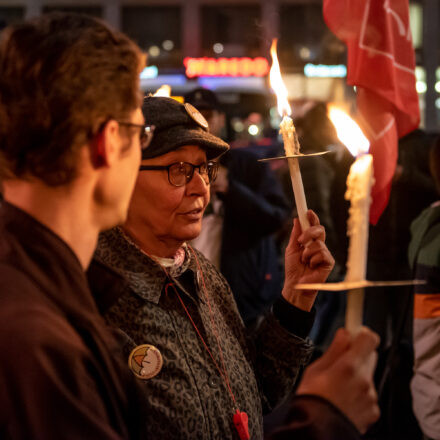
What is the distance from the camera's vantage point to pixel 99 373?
3.25ft

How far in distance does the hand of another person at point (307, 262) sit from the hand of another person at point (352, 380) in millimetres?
573

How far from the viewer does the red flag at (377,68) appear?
2.09 m

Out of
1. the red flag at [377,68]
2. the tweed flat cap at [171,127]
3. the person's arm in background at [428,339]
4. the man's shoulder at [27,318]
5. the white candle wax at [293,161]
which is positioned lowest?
the person's arm in background at [428,339]

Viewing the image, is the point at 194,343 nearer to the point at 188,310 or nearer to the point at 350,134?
the point at 188,310

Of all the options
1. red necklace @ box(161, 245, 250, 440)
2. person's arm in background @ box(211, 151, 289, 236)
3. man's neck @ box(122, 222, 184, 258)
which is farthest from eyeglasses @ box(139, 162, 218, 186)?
person's arm in background @ box(211, 151, 289, 236)

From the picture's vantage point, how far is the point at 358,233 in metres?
0.94

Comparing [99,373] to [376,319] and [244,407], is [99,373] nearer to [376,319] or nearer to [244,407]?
[244,407]

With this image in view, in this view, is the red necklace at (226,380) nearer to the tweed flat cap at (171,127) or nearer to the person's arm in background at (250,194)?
the tweed flat cap at (171,127)

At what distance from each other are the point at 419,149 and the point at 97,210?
4052 mm

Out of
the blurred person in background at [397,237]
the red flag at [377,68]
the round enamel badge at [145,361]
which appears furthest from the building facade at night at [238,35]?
the round enamel badge at [145,361]

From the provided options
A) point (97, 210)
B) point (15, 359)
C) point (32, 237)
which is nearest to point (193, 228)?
point (97, 210)

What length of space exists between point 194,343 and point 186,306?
0.11 metres

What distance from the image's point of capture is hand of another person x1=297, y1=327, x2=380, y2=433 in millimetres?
1006

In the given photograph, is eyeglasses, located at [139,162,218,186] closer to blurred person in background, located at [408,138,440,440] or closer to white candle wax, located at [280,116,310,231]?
white candle wax, located at [280,116,310,231]
